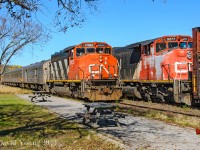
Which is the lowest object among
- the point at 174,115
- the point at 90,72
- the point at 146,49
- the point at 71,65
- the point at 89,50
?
the point at 174,115

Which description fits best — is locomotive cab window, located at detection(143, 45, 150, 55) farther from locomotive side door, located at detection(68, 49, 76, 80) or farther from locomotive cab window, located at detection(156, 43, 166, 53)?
locomotive side door, located at detection(68, 49, 76, 80)

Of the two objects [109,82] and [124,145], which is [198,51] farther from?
[124,145]

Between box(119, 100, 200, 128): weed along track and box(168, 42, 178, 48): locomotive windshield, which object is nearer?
box(119, 100, 200, 128): weed along track

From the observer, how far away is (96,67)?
2100 centimetres

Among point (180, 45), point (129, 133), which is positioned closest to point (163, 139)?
point (129, 133)

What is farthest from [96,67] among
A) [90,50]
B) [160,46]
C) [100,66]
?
[160,46]

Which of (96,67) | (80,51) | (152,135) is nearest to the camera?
(152,135)

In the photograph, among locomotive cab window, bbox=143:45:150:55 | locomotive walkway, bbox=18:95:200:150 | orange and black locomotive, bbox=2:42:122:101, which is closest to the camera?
locomotive walkway, bbox=18:95:200:150

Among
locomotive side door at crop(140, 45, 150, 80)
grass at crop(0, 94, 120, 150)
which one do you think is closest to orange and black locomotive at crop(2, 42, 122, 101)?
locomotive side door at crop(140, 45, 150, 80)

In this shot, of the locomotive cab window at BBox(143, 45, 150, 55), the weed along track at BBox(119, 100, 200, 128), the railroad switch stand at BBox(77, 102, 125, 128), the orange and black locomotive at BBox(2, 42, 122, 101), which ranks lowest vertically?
the weed along track at BBox(119, 100, 200, 128)

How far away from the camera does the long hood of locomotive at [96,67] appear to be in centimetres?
2078

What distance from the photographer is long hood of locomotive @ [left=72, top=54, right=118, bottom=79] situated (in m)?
20.8

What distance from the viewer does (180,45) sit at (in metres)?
18.4

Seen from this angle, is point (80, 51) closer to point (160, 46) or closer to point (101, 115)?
point (160, 46)
